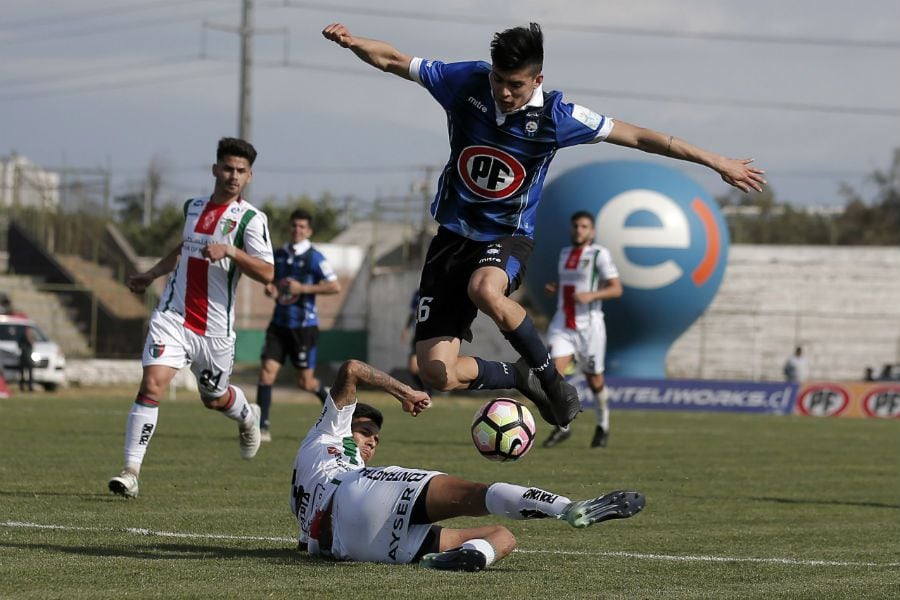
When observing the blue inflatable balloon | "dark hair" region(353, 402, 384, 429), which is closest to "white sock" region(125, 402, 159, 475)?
"dark hair" region(353, 402, 384, 429)

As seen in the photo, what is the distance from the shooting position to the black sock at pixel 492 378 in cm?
901

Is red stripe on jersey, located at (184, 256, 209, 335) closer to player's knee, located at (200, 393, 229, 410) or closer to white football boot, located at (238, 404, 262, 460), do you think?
player's knee, located at (200, 393, 229, 410)

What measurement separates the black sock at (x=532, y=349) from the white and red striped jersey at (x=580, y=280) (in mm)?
7734

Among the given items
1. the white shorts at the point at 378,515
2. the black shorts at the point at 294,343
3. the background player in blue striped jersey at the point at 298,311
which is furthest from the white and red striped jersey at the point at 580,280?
the white shorts at the point at 378,515

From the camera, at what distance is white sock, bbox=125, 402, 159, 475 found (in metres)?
10.2

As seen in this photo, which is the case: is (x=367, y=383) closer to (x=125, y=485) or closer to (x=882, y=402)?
(x=125, y=485)

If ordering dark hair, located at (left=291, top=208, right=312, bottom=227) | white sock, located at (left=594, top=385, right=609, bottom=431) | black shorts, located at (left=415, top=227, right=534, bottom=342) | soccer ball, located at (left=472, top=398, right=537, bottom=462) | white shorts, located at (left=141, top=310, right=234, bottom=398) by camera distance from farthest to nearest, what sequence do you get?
dark hair, located at (left=291, top=208, right=312, bottom=227), white sock, located at (left=594, top=385, right=609, bottom=431), white shorts, located at (left=141, top=310, right=234, bottom=398), black shorts, located at (left=415, top=227, right=534, bottom=342), soccer ball, located at (left=472, top=398, right=537, bottom=462)

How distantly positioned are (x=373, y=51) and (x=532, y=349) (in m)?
2.10

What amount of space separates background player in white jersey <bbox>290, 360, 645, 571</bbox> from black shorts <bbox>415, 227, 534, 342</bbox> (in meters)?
1.33

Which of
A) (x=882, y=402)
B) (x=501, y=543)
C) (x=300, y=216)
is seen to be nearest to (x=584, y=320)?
(x=300, y=216)

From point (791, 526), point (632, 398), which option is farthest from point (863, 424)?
point (791, 526)

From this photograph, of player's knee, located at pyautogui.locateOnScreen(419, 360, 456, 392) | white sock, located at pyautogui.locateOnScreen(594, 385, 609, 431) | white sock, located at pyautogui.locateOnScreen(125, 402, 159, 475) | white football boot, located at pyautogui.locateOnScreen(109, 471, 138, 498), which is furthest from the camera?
white sock, located at pyautogui.locateOnScreen(594, 385, 609, 431)

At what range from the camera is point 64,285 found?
39.9 metres

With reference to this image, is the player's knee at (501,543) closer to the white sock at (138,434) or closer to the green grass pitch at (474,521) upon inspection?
the green grass pitch at (474,521)
